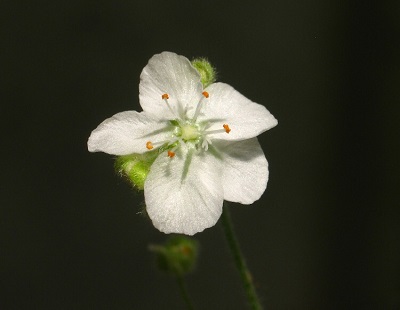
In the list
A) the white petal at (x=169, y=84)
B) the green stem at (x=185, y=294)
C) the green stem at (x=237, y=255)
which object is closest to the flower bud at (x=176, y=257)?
the green stem at (x=185, y=294)

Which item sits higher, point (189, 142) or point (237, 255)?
point (189, 142)

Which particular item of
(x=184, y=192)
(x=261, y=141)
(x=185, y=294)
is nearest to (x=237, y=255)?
(x=184, y=192)

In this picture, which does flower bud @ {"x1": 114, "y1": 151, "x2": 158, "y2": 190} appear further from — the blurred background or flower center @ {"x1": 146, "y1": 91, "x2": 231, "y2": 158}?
the blurred background

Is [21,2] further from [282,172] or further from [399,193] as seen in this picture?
[399,193]

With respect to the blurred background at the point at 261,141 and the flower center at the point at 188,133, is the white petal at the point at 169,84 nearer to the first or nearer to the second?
the flower center at the point at 188,133

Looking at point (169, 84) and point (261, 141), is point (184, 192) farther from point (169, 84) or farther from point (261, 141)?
point (261, 141)

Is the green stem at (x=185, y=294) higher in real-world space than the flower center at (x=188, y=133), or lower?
lower

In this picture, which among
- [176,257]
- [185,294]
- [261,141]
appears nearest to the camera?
[185,294]
